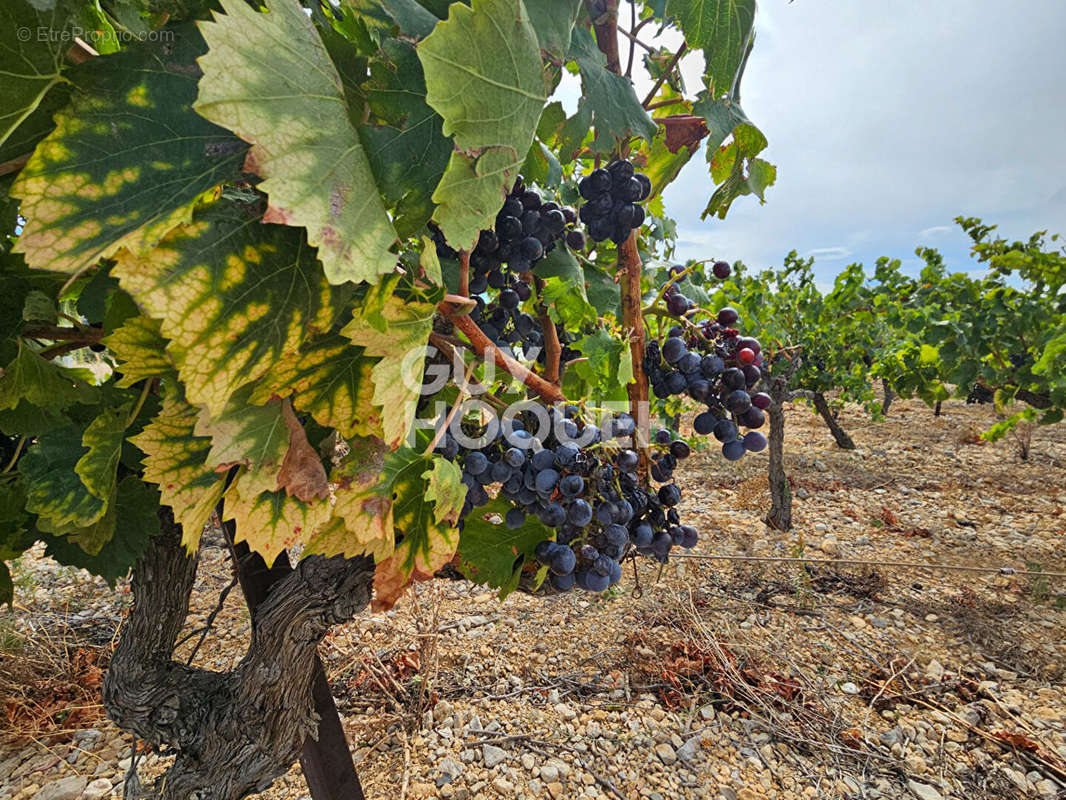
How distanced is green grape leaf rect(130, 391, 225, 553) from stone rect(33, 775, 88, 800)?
314 cm

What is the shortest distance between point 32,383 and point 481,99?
1.05 metres

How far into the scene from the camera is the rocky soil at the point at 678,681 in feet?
9.01

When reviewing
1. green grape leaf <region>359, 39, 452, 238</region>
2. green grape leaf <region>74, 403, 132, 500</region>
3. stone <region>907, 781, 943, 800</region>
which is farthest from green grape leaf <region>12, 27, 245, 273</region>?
stone <region>907, 781, 943, 800</region>

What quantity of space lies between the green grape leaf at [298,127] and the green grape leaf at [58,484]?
0.82 m

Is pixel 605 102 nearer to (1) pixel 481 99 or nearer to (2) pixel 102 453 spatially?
(1) pixel 481 99

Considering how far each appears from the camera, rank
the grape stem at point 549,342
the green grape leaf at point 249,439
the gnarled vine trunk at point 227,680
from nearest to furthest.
→ 1. the green grape leaf at point 249,439
2. the grape stem at point 549,342
3. the gnarled vine trunk at point 227,680

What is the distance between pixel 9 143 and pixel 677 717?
11.6ft

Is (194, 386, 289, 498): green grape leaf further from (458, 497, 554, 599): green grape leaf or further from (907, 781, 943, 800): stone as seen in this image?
(907, 781, 943, 800): stone

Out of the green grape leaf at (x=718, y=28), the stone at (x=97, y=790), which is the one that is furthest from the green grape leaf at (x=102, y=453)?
the stone at (x=97, y=790)

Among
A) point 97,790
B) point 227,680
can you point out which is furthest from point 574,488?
point 97,790

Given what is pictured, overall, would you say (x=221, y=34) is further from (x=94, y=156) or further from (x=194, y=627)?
(x=194, y=627)

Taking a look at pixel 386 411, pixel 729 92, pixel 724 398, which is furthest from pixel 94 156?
pixel 724 398

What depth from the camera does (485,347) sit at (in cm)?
99

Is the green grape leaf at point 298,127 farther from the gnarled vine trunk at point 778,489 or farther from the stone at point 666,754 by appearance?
the gnarled vine trunk at point 778,489
